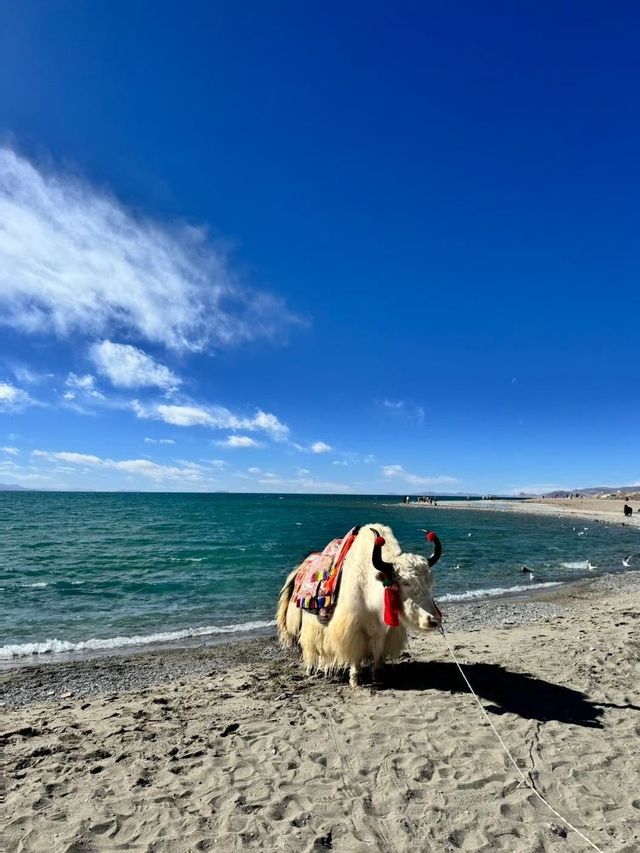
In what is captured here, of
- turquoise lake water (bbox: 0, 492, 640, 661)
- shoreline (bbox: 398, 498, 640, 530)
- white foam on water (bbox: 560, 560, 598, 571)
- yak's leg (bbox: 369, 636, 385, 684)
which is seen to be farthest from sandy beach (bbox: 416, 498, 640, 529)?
yak's leg (bbox: 369, 636, 385, 684)

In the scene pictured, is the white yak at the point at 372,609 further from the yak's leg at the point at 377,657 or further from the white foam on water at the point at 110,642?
the white foam on water at the point at 110,642

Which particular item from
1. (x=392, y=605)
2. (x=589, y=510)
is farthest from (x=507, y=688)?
(x=589, y=510)

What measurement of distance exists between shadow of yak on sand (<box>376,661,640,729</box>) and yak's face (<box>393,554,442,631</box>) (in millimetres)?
1334

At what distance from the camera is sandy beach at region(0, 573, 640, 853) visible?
3.13m

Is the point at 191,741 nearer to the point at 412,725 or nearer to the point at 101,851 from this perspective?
the point at 101,851

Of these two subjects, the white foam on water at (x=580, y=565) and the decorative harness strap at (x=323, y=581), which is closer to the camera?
the decorative harness strap at (x=323, y=581)

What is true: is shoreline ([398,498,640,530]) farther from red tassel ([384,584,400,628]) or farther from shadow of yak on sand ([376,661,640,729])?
red tassel ([384,584,400,628])

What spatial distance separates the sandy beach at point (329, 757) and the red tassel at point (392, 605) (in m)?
1.00

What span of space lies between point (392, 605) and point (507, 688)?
2.15m

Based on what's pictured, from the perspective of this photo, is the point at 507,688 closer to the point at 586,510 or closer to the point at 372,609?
the point at 372,609

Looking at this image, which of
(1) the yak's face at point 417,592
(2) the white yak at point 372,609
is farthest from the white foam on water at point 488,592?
(1) the yak's face at point 417,592

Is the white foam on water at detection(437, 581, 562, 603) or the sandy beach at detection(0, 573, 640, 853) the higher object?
the sandy beach at detection(0, 573, 640, 853)

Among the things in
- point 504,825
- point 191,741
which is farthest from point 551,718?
point 191,741

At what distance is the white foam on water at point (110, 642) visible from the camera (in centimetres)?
884
